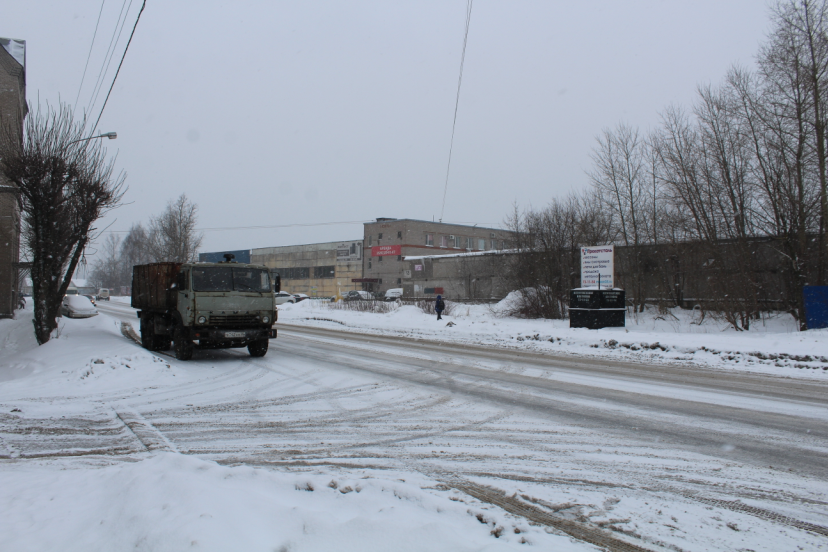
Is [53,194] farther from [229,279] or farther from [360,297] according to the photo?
[360,297]

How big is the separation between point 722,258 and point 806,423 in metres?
16.5

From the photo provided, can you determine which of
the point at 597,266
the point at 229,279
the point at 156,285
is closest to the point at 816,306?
the point at 597,266

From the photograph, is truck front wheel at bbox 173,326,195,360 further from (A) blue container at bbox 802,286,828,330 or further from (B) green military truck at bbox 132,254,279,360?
(A) blue container at bbox 802,286,828,330

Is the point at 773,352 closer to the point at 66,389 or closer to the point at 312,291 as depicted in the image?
the point at 66,389

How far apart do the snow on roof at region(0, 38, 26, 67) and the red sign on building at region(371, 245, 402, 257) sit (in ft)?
154

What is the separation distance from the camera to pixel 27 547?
3182 millimetres

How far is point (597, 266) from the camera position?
20406 mm

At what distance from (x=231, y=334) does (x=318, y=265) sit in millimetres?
70864

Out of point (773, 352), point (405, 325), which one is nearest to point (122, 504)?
point (773, 352)

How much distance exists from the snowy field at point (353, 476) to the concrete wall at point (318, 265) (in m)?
65.2

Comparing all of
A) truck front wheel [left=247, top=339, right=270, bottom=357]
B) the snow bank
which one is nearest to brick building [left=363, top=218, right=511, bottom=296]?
truck front wheel [left=247, top=339, right=270, bottom=357]

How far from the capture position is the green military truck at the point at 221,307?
40.9 ft

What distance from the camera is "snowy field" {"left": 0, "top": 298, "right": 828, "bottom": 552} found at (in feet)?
10.9

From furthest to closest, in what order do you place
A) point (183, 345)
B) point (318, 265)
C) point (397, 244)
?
point (318, 265) → point (397, 244) → point (183, 345)
